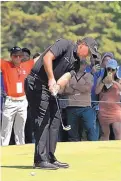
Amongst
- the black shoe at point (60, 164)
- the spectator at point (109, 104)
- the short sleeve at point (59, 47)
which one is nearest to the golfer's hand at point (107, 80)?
the spectator at point (109, 104)

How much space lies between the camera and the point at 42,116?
27.8ft

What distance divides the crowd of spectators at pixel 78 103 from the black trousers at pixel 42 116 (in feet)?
8.99

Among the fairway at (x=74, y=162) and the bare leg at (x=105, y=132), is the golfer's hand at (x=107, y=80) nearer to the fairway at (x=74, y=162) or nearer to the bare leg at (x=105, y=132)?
the bare leg at (x=105, y=132)

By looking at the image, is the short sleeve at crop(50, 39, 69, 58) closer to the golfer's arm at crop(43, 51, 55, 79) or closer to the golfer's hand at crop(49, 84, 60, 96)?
the golfer's arm at crop(43, 51, 55, 79)

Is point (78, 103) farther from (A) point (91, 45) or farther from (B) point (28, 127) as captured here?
(A) point (91, 45)

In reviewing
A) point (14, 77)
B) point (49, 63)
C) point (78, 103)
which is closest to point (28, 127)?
point (14, 77)

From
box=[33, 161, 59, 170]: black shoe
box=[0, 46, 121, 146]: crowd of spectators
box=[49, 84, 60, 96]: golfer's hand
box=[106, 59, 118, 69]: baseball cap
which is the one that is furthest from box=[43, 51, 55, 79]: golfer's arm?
box=[106, 59, 118, 69]: baseball cap

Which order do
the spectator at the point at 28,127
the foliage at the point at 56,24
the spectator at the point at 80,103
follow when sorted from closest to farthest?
the spectator at the point at 80,103 < the spectator at the point at 28,127 < the foliage at the point at 56,24

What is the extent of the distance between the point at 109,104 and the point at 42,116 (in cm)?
377

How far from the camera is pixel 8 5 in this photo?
44.7 m

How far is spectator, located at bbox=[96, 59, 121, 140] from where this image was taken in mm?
11977

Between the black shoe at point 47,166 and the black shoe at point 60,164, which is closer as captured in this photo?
the black shoe at point 47,166

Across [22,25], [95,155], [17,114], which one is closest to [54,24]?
[22,25]

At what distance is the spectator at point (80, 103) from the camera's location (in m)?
11.7
